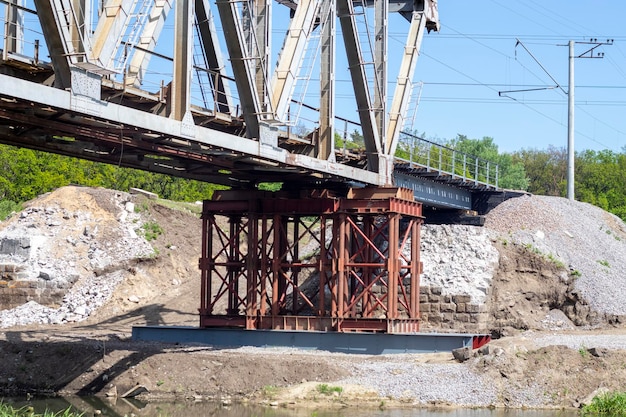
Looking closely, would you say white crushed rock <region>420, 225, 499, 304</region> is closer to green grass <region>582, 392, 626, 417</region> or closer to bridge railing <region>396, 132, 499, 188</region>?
bridge railing <region>396, 132, 499, 188</region>

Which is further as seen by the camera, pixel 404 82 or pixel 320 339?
Answer: pixel 404 82

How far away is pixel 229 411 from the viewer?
2744 centimetres

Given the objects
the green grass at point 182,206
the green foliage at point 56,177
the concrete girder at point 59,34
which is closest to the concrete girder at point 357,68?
the concrete girder at point 59,34

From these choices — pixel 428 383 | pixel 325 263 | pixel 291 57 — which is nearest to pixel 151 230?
pixel 325 263

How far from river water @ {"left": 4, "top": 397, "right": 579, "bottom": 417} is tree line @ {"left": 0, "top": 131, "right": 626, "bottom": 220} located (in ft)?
62.8

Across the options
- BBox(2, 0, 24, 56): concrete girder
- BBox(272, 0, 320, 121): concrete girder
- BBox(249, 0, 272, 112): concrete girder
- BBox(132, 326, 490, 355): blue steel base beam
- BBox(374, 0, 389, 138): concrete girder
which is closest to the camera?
BBox(2, 0, 24, 56): concrete girder

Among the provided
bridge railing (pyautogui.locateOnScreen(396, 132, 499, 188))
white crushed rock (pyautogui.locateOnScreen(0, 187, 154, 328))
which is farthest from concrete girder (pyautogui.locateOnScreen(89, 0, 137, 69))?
white crushed rock (pyautogui.locateOnScreen(0, 187, 154, 328))

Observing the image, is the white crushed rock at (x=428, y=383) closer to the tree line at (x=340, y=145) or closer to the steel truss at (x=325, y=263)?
the steel truss at (x=325, y=263)

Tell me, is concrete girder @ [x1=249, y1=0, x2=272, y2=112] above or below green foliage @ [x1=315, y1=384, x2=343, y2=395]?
above

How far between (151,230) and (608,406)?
32.1m

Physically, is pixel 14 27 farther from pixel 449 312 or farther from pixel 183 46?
pixel 449 312

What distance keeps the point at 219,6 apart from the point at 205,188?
62.4 meters

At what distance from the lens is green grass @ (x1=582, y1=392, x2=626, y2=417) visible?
26484 millimetres

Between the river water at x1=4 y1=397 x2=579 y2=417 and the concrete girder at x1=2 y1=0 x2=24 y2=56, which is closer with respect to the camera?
the concrete girder at x1=2 y1=0 x2=24 y2=56
